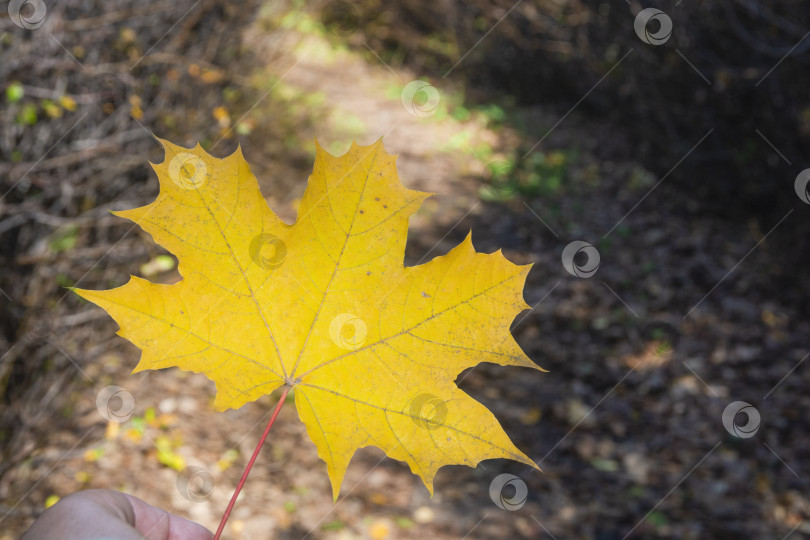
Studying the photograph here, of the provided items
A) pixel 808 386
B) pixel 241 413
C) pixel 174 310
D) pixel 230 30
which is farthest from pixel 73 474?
pixel 808 386

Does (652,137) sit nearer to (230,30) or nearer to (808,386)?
(808,386)

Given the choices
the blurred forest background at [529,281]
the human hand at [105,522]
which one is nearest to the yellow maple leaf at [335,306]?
the human hand at [105,522]

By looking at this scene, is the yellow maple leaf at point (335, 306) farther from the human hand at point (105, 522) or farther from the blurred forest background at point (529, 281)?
the blurred forest background at point (529, 281)

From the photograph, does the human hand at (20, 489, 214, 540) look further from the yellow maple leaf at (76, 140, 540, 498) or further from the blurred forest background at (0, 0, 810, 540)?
the blurred forest background at (0, 0, 810, 540)

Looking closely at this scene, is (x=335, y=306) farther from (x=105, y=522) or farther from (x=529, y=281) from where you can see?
(x=529, y=281)

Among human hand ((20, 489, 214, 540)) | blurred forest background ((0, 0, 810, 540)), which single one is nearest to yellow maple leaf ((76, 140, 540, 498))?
human hand ((20, 489, 214, 540))

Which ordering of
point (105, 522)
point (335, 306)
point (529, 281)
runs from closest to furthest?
point (335, 306) → point (105, 522) → point (529, 281)

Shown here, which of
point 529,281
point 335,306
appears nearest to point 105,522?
point 335,306
